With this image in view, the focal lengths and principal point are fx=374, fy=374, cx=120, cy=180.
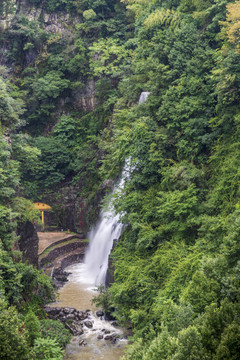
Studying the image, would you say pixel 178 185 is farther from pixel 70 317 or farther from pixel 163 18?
pixel 163 18

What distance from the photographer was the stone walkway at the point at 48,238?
24656 mm

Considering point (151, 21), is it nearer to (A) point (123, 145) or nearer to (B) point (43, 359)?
(A) point (123, 145)

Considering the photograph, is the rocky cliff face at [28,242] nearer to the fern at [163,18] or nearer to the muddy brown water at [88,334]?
the muddy brown water at [88,334]

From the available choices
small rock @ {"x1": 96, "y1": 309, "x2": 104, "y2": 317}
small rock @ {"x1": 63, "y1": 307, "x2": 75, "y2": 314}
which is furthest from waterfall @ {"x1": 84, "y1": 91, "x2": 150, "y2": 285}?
small rock @ {"x1": 63, "y1": 307, "x2": 75, "y2": 314}

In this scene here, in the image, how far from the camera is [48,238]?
87.1 ft

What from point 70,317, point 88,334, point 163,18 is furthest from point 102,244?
point 163,18

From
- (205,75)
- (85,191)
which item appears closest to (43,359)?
(205,75)

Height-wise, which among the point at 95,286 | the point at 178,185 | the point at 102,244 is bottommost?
the point at 95,286

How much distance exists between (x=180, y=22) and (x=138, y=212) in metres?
9.46

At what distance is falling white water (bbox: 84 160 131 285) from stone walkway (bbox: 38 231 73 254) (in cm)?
275

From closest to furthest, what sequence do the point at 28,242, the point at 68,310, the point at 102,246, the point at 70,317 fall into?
the point at 70,317
the point at 68,310
the point at 28,242
the point at 102,246

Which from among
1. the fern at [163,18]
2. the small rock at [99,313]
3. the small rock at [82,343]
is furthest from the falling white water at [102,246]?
the fern at [163,18]

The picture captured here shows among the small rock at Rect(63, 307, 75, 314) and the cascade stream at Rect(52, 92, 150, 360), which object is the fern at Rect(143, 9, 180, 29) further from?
A: the small rock at Rect(63, 307, 75, 314)

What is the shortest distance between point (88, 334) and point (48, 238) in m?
11.7
